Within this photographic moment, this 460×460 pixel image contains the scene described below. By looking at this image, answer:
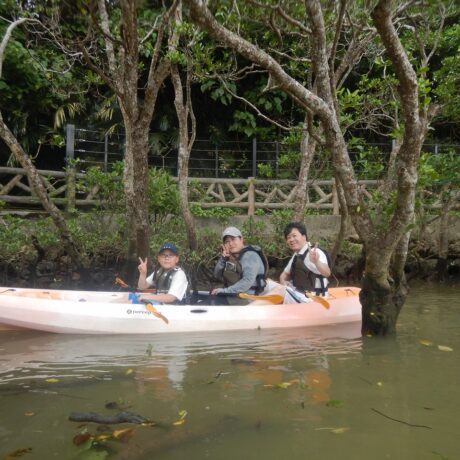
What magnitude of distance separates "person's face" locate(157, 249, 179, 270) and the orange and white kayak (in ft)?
1.72

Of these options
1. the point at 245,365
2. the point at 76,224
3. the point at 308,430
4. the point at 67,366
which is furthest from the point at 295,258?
the point at 76,224

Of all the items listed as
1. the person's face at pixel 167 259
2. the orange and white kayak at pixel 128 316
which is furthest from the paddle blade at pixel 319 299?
the person's face at pixel 167 259

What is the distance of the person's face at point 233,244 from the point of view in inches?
265

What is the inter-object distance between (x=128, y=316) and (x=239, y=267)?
4.95 ft

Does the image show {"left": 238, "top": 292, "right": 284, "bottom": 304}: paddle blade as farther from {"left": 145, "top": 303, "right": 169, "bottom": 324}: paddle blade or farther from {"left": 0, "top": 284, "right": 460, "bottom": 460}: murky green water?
{"left": 145, "top": 303, "right": 169, "bottom": 324}: paddle blade

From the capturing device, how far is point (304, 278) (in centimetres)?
691

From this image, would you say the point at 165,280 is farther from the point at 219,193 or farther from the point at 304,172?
the point at 219,193

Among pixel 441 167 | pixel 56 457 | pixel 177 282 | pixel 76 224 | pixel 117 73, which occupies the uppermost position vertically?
pixel 117 73

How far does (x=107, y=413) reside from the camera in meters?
3.49

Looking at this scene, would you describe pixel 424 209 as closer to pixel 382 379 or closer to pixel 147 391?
pixel 382 379

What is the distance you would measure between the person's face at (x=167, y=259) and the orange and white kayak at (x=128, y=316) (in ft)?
1.72

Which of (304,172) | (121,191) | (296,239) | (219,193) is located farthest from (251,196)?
(296,239)

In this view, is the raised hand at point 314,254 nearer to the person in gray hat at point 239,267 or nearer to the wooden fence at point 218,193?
the person in gray hat at point 239,267

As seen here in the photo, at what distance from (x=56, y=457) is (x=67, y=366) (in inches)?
81.4
